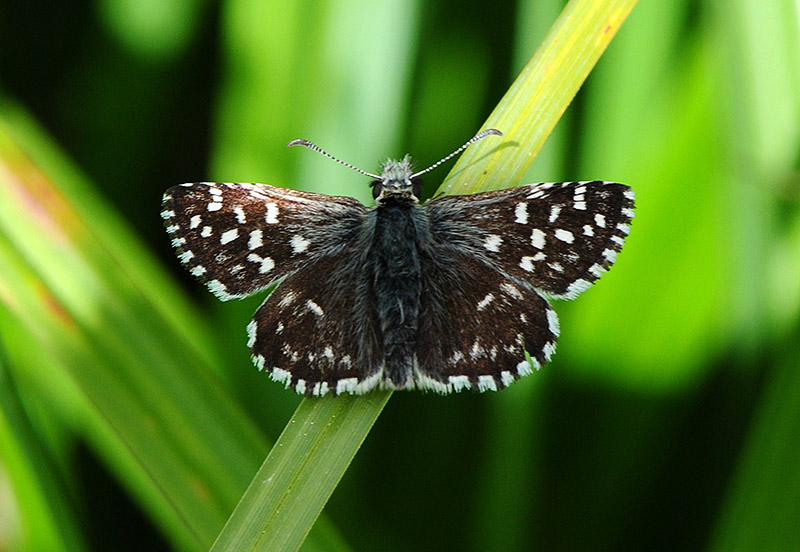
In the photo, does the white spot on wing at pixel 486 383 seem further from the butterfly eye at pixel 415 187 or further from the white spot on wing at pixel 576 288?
the butterfly eye at pixel 415 187

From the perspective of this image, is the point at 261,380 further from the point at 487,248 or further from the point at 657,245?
the point at 657,245

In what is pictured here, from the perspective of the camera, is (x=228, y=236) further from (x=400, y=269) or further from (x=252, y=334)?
(x=400, y=269)

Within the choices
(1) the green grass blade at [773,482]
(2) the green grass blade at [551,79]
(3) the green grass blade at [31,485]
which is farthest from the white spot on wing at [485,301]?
(3) the green grass blade at [31,485]

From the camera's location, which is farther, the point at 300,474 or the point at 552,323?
the point at 552,323

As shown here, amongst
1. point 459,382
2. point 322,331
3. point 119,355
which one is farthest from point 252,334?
point 459,382

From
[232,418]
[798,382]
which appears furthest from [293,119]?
[798,382]

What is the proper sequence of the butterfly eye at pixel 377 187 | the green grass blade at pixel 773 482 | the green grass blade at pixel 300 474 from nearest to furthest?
1. the green grass blade at pixel 300 474
2. the green grass blade at pixel 773 482
3. the butterfly eye at pixel 377 187
